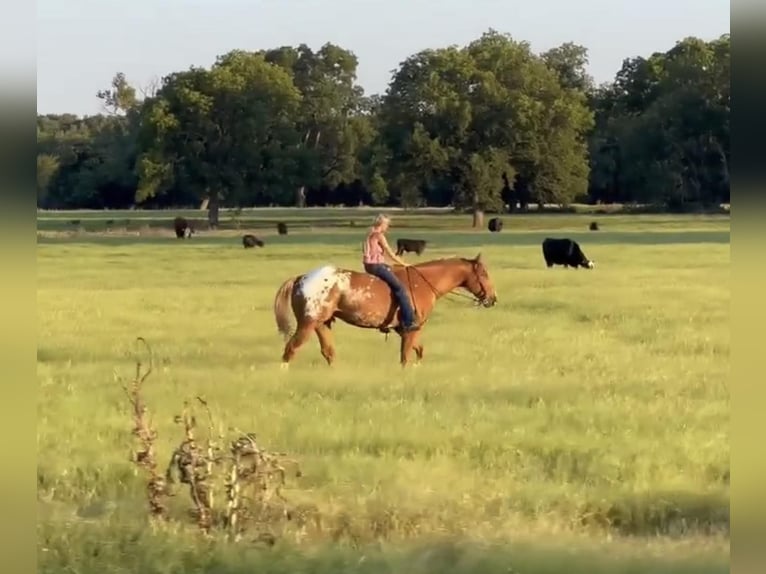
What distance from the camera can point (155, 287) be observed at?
792 cm

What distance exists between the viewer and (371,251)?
20.5ft

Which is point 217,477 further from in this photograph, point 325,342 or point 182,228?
point 182,228

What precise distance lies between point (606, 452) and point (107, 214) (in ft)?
11.1

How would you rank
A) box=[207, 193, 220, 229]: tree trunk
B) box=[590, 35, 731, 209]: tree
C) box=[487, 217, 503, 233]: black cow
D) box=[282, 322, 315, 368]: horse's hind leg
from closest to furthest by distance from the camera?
box=[590, 35, 731, 209]: tree < box=[487, 217, 503, 233]: black cow < box=[207, 193, 220, 229]: tree trunk < box=[282, 322, 315, 368]: horse's hind leg

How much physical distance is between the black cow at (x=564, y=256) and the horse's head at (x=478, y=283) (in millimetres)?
1193

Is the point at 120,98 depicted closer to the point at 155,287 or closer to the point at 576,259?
the point at 155,287

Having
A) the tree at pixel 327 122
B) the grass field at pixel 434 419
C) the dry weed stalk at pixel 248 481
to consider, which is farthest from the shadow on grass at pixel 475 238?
the dry weed stalk at pixel 248 481

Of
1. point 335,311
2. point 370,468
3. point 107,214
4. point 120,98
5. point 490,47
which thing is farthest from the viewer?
point 335,311

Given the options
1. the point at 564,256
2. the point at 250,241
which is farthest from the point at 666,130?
the point at 564,256

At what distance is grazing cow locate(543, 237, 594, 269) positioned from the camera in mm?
9109

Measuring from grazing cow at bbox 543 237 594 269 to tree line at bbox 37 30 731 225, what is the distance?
8.45 ft

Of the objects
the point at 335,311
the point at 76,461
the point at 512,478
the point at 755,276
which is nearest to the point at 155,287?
the point at 335,311

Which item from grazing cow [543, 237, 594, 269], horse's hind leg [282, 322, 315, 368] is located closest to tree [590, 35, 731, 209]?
horse's hind leg [282, 322, 315, 368]

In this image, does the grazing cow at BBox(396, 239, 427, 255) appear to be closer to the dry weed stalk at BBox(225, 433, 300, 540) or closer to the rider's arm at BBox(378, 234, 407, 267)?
the rider's arm at BBox(378, 234, 407, 267)
